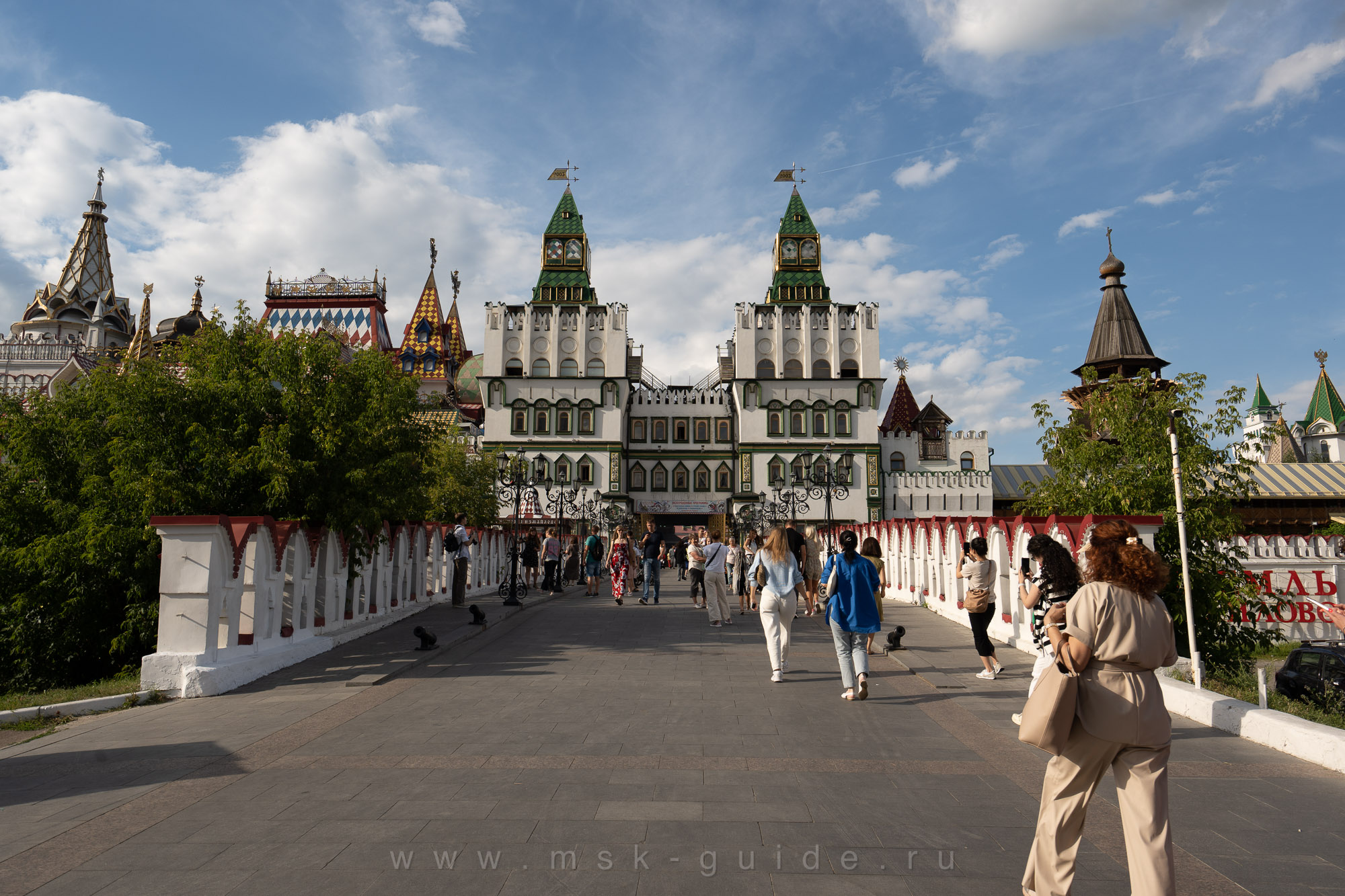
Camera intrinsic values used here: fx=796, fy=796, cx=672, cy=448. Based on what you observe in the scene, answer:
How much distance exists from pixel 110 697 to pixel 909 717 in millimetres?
8078

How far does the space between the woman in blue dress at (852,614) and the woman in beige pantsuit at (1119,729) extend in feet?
14.7

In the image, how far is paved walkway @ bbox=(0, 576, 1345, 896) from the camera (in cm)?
385

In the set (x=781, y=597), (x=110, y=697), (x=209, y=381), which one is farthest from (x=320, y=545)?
(x=781, y=597)

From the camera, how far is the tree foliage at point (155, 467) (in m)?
11.5

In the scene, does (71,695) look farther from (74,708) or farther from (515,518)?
(515,518)

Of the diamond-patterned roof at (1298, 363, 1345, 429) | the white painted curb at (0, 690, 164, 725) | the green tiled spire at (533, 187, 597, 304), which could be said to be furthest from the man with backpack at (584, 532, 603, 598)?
the diamond-patterned roof at (1298, 363, 1345, 429)

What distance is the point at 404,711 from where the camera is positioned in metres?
7.66

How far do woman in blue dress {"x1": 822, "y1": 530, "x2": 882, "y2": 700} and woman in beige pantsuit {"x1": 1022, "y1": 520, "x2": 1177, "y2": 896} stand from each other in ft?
14.7

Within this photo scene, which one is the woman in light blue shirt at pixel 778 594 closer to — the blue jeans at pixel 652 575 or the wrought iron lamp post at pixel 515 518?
the blue jeans at pixel 652 575

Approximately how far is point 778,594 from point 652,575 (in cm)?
982

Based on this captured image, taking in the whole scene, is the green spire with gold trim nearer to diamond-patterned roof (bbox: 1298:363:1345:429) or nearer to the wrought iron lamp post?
the wrought iron lamp post

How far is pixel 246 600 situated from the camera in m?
10.1

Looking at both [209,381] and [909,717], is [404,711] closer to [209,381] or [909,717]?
[909,717]

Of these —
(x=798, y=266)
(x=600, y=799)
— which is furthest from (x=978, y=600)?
(x=798, y=266)
